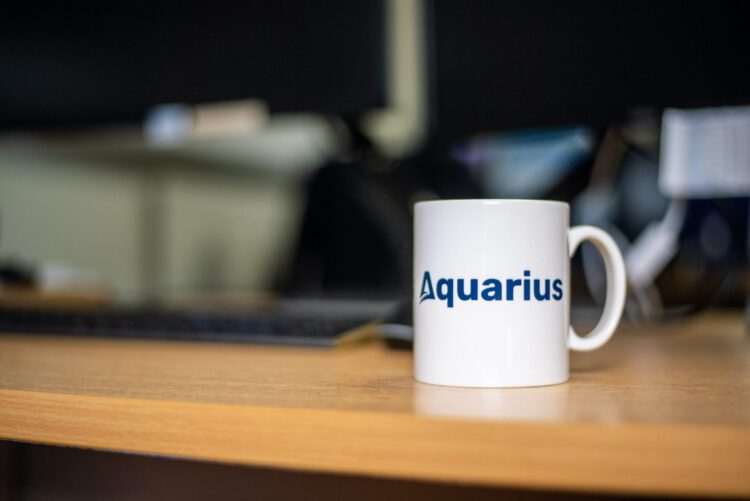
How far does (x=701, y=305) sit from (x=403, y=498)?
1.64 feet

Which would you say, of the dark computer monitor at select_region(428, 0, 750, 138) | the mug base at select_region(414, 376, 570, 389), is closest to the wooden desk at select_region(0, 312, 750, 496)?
the mug base at select_region(414, 376, 570, 389)

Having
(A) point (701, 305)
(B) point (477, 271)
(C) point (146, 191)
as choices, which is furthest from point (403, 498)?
(C) point (146, 191)

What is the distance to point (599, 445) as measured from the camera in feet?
0.88

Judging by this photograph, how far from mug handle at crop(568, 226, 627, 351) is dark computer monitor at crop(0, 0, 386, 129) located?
398 millimetres

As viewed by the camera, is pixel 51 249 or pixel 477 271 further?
pixel 51 249

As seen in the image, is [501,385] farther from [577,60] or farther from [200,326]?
[577,60]

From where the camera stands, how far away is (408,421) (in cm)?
29

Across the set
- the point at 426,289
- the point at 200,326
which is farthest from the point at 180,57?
the point at 426,289

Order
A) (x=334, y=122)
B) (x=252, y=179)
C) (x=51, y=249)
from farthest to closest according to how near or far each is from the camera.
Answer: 1. (x=252, y=179)
2. (x=51, y=249)
3. (x=334, y=122)

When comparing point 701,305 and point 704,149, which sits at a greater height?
point 704,149

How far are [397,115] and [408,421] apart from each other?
765 millimetres

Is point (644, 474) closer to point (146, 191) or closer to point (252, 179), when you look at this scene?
point (146, 191)

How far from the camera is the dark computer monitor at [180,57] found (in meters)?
0.79

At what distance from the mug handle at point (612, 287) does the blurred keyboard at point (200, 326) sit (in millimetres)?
183
